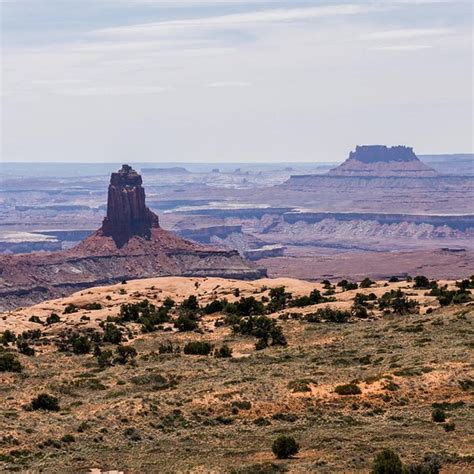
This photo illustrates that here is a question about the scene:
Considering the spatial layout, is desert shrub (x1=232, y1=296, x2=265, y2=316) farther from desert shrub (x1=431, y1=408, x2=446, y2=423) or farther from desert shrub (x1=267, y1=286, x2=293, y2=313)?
desert shrub (x1=431, y1=408, x2=446, y2=423)

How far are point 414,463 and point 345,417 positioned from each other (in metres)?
10.1

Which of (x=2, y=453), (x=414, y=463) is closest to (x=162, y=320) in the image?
(x=2, y=453)

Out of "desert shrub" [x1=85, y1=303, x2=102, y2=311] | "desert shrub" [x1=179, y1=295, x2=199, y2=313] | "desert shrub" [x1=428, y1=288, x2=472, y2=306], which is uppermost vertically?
"desert shrub" [x1=428, y1=288, x2=472, y2=306]

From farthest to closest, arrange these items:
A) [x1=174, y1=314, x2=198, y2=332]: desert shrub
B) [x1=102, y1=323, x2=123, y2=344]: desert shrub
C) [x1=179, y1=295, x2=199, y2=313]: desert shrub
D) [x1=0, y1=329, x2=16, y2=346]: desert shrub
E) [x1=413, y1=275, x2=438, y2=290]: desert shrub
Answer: [x1=413, y1=275, x2=438, y2=290]: desert shrub
[x1=179, y1=295, x2=199, y2=313]: desert shrub
[x1=174, y1=314, x2=198, y2=332]: desert shrub
[x1=0, y1=329, x2=16, y2=346]: desert shrub
[x1=102, y1=323, x2=123, y2=344]: desert shrub

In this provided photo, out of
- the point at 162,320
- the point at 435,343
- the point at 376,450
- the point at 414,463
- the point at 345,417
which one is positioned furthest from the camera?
the point at 162,320

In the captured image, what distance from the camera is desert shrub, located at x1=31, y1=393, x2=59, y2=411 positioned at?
55719 mm

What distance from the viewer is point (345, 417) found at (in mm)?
51500

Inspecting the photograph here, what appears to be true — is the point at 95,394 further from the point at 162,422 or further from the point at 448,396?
the point at 448,396

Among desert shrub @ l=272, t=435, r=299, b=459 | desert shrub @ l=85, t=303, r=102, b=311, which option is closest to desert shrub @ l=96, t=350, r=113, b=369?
desert shrub @ l=272, t=435, r=299, b=459

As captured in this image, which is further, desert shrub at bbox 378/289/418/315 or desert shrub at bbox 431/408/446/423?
desert shrub at bbox 378/289/418/315

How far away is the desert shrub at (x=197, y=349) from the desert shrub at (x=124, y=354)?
3651 millimetres

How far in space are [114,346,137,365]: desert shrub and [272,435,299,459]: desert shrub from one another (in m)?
26.5

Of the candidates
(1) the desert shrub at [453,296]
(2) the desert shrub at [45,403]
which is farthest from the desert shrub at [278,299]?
(2) the desert shrub at [45,403]

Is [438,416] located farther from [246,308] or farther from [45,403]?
[246,308]
